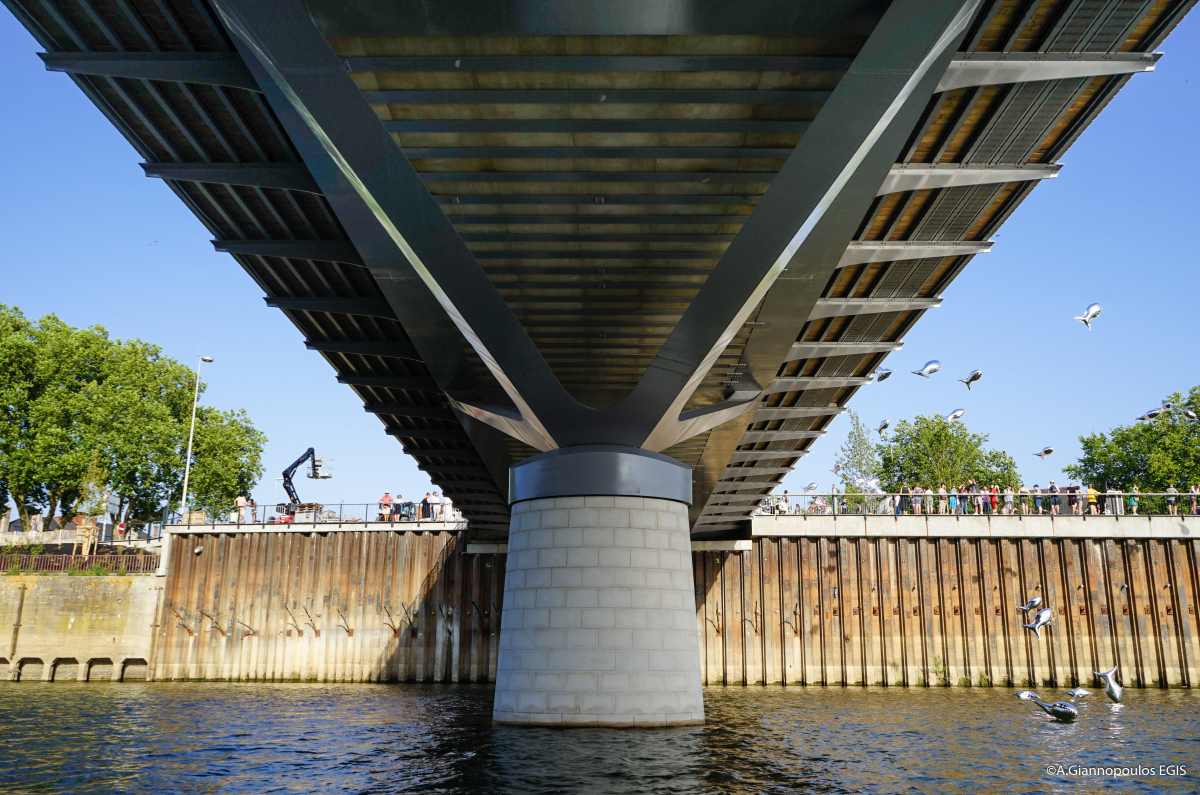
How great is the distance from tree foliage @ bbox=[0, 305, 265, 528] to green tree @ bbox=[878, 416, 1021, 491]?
51060mm

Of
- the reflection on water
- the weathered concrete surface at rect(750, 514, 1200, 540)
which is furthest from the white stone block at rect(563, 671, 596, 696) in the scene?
the weathered concrete surface at rect(750, 514, 1200, 540)

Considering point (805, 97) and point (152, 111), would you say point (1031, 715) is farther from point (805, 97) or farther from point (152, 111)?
point (152, 111)

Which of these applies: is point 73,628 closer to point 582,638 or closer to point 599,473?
point 582,638

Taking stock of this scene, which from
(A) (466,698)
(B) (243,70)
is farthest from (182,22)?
(A) (466,698)

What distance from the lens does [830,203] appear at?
11.1 metres

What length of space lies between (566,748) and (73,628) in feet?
102

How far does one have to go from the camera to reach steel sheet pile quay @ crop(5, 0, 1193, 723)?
9484mm

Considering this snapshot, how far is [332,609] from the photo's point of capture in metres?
36.8

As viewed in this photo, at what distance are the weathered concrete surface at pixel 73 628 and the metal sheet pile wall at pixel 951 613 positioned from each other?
77.5 ft

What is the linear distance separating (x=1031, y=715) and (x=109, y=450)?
164ft

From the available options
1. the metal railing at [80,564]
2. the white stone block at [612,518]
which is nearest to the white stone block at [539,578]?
the white stone block at [612,518]

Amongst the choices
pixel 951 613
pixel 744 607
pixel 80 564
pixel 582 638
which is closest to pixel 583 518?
pixel 582 638

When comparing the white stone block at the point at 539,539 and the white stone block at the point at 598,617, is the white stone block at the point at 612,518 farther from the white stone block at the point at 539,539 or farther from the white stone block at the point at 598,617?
the white stone block at the point at 598,617

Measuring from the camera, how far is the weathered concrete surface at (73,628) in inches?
1421
